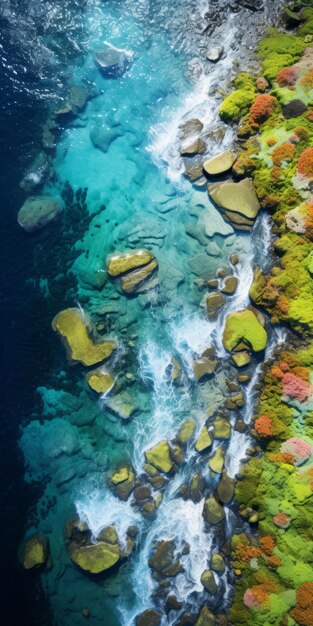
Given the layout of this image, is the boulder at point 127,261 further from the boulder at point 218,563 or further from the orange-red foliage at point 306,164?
the boulder at point 218,563

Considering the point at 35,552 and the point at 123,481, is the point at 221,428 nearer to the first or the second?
the point at 123,481

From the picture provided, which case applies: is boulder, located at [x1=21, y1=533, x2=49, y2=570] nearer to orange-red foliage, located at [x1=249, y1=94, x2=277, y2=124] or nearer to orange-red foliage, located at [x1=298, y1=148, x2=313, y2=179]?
orange-red foliage, located at [x1=298, y1=148, x2=313, y2=179]

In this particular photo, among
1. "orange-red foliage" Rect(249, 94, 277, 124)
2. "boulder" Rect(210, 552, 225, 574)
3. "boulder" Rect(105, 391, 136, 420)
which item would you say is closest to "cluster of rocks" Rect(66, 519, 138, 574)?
"boulder" Rect(210, 552, 225, 574)

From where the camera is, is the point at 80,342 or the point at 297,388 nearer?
the point at 297,388

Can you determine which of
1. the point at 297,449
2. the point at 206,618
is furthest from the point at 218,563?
the point at 297,449

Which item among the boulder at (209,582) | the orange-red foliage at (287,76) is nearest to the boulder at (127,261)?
the orange-red foliage at (287,76)

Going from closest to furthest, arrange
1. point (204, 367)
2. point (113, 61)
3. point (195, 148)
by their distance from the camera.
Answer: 1. point (204, 367)
2. point (195, 148)
3. point (113, 61)
